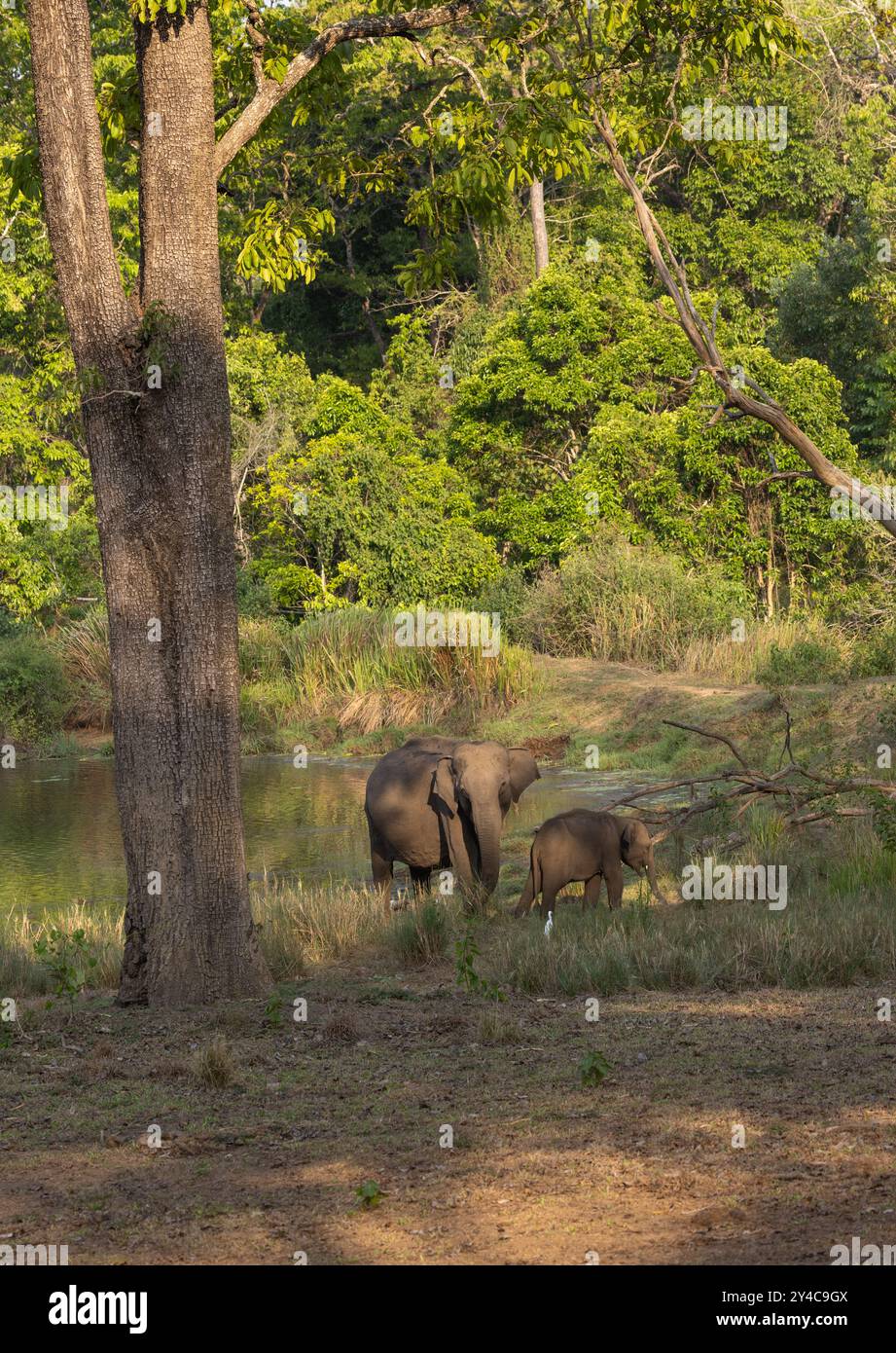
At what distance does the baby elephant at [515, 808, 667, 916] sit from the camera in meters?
12.6

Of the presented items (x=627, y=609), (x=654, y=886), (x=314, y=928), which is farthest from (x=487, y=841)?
(x=627, y=609)

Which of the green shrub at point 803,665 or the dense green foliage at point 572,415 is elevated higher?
the dense green foliage at point 572,415

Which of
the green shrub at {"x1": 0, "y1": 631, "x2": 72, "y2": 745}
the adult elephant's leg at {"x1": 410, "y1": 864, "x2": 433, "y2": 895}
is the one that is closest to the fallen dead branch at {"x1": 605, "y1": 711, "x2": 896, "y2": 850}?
the adult elephant's leg at {"x1": 410, "y1": 864, "x2": 433, "y2": 895}

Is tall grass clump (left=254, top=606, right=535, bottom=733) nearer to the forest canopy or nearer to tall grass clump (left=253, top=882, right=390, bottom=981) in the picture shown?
the forest canopy

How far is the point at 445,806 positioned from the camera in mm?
13781

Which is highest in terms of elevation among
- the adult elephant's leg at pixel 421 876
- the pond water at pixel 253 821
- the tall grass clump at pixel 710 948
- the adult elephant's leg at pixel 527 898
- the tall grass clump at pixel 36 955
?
the tall grass clump at pixel 710 948

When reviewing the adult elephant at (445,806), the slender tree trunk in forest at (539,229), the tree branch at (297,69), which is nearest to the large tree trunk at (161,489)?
the tree branch at (297,69)

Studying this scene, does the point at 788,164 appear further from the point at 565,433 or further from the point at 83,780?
the point at 83,780

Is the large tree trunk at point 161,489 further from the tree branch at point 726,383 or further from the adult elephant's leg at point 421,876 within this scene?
the adult elephant's leg at point 421,876

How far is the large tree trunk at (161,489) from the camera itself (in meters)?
9.21

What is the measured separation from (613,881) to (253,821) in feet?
27.1

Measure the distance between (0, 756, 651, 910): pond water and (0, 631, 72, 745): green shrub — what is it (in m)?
1.80

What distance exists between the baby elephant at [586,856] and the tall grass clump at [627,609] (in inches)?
562

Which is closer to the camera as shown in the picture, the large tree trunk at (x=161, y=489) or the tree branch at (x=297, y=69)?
the large tree trunk at (x=161, y=489)
